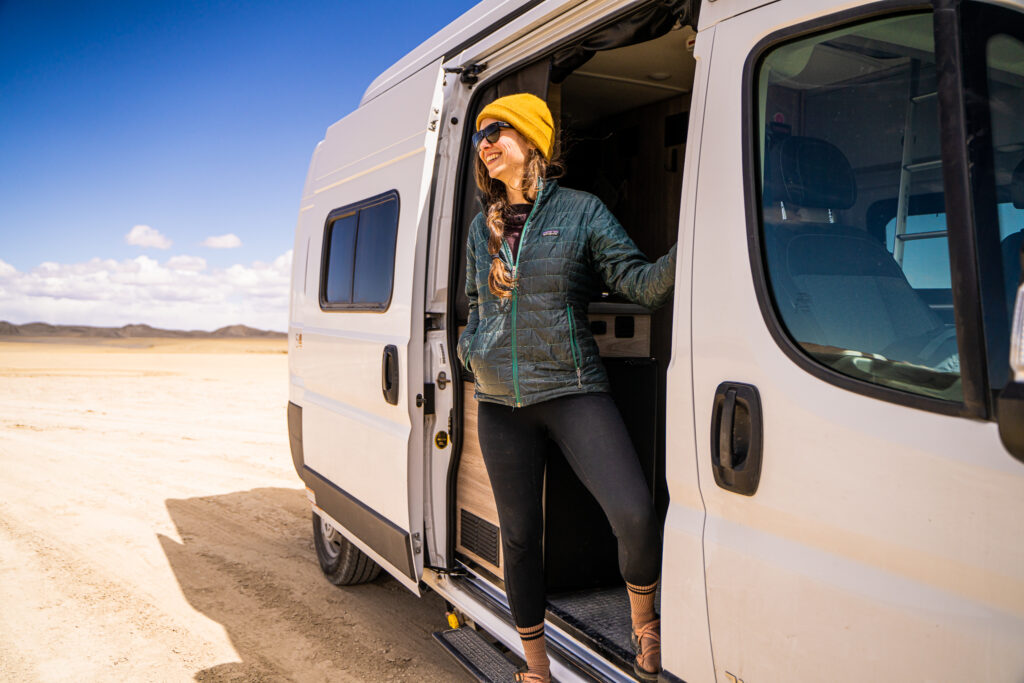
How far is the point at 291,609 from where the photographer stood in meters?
4.30

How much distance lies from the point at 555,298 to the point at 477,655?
4.92 feet

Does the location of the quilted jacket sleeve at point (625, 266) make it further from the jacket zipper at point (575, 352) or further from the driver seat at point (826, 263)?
the driver seat at point (826, 263)

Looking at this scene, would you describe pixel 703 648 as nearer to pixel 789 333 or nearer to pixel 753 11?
pixel 789 333

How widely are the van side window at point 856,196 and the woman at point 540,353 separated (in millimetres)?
383

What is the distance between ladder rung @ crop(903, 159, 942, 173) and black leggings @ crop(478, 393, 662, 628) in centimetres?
105

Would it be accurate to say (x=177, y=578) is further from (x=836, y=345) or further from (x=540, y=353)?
(x=836, y=345)

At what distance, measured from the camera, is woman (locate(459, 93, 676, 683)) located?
2250mm

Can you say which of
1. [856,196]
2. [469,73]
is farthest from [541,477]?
[469,73]

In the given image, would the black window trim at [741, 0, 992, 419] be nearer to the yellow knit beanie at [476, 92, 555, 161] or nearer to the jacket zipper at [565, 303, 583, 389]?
the jacket zipper at [565, 303, 583, 389]

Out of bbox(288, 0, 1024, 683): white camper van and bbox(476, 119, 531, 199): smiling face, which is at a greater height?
bbox(476, 119, 531, 199): smiling face

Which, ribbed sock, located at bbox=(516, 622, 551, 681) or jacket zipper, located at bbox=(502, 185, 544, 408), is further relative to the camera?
ribbed sock, located at bbox=(516, 622, 551, 681)

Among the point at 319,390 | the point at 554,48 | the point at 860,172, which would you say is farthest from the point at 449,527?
the point at 860,172

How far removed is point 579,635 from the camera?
107 inches

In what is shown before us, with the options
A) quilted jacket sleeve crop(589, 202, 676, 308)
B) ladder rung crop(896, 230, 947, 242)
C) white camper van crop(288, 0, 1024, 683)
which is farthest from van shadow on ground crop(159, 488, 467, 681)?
ladder rung crop(896, 230, 947, 242)
